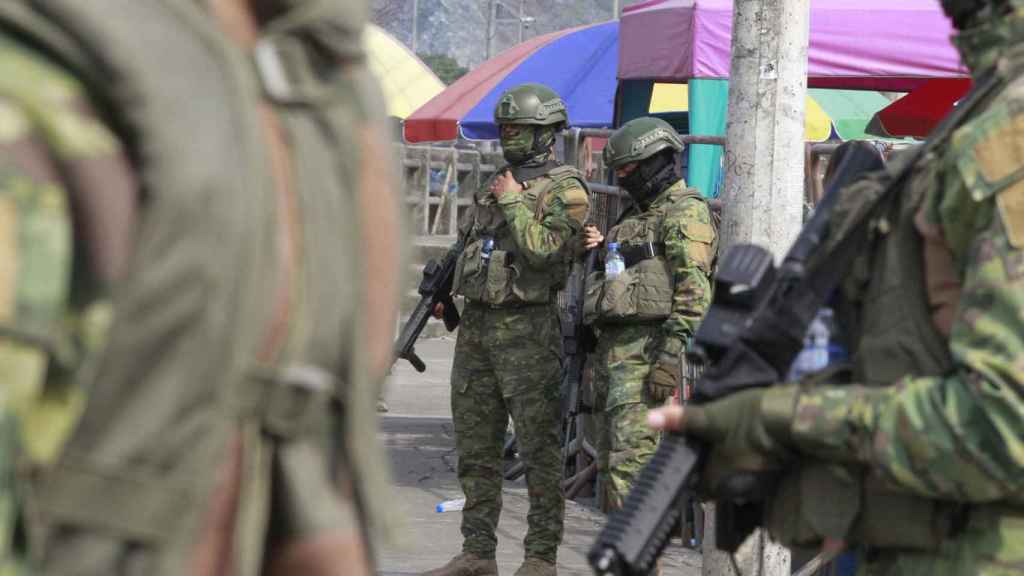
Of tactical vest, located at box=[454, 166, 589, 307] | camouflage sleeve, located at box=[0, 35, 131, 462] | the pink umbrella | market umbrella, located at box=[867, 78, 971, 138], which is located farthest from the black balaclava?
camouflage sleeve, located at box=[0, 35, 131, 462]

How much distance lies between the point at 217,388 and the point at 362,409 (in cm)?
24

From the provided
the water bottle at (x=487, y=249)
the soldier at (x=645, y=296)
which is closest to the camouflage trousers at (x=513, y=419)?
the water bottle at (x=487, y=249)

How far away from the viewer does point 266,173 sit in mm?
1583

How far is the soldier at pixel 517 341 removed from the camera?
7344 millimetres

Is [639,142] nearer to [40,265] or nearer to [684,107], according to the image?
[40,265]

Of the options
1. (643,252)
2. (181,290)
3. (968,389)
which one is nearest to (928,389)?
(968,389)

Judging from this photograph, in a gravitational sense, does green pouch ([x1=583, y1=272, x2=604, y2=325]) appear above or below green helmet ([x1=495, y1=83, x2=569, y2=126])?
below

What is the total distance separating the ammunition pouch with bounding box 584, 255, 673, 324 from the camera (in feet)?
22.5

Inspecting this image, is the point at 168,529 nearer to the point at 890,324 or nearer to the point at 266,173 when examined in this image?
the point at 266,173

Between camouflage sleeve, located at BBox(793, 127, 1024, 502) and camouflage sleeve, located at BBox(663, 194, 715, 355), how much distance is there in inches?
160

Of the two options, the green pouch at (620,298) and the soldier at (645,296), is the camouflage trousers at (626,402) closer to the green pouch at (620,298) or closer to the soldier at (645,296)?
the soldier at (645,296)

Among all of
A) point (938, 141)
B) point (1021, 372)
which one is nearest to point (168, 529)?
point (1021, 372)

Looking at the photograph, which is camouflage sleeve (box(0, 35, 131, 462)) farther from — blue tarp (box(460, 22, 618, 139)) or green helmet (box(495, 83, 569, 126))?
blue tarp (box(460, 22, 618, 139))

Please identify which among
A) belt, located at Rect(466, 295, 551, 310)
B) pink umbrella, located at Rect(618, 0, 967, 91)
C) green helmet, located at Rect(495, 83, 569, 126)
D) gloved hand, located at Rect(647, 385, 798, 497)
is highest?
pink umbrella, located at Rect(618, 0, 967, 91)
